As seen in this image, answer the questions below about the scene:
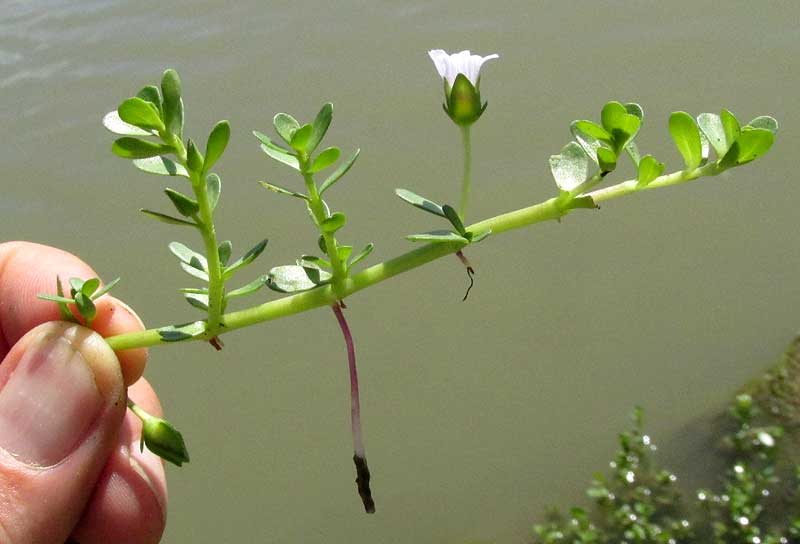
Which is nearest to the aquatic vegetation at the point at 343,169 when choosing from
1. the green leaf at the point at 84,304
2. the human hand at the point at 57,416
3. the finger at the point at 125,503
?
the green leaf at the point at 84,304

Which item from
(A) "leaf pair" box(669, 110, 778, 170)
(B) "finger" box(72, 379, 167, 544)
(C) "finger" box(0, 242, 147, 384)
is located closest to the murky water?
(B) "finger" box(72, 379, 167, 544)

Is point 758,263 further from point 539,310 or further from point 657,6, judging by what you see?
point 657,6

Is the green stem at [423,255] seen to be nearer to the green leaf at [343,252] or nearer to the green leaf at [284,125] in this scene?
the green leaf at [343,252]

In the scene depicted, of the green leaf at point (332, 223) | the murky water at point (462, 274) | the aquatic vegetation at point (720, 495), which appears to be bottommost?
the aquatic vegetation at point (720, 495)

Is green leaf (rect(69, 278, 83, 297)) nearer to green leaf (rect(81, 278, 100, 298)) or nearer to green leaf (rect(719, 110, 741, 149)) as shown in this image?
green leaf (rect(81, 278, 100, 298))

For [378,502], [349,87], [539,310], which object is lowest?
[378,502]

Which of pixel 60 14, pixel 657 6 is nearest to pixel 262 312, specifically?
pixel 657 6
